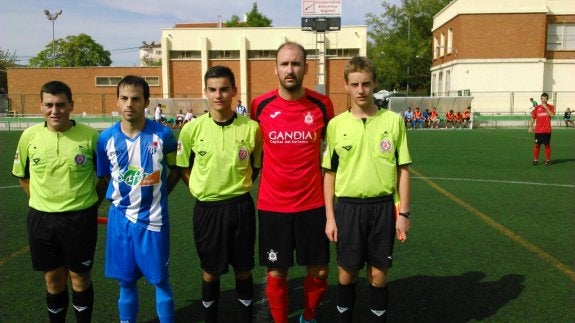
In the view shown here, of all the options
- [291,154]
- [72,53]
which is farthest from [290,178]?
[72,53]

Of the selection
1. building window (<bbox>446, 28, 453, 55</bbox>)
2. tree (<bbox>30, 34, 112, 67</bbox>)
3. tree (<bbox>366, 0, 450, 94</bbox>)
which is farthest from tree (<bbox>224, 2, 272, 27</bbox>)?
building window (<bbox>446, 28, 453, 55</bbox>)

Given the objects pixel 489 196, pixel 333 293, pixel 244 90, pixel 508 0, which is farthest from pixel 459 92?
pixel 333 293

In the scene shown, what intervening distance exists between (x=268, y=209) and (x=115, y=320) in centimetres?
159

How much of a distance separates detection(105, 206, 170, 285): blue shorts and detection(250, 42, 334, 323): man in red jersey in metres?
0.75

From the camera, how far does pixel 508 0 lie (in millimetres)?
35219

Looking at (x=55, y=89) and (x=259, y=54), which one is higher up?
(x=259, y=54)

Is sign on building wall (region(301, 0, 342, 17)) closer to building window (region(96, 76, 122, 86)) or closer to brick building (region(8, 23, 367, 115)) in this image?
brick building (region(8, 23, 367, 115))

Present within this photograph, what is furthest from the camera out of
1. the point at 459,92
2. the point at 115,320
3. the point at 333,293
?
the point at 459,92

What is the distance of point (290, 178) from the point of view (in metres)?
3.32

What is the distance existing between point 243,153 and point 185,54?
43753mm

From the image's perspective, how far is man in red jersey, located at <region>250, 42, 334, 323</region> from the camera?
131 inches

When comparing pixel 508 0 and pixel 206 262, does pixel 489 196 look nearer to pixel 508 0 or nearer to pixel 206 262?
pixel 206 262

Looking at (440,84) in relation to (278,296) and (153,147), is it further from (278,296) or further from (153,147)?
(153,147)

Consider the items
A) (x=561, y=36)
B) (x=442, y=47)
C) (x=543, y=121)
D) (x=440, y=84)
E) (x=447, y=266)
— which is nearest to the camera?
(x=447, y=266)
